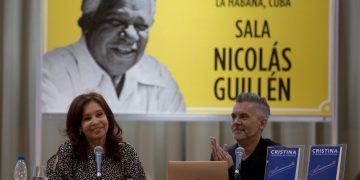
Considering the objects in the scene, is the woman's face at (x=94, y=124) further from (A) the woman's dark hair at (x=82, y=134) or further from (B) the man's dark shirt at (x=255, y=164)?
(B) the man's dark shirt at (x=255, y=164)

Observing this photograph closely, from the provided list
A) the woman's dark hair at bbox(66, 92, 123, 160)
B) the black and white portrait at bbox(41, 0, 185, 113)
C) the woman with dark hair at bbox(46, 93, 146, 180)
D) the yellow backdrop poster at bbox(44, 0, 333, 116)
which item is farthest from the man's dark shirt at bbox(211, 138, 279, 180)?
the black and white portrait at bbox(41, 0, 185, 113)

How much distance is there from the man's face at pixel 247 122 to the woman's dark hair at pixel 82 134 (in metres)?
0.83

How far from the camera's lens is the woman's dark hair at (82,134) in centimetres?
448

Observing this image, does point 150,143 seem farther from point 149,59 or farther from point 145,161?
point 149,59

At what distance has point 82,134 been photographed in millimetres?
4543

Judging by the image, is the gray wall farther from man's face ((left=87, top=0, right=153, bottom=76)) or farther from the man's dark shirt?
the man's dark shirt

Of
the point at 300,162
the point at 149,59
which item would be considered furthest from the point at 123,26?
the point at 300,162

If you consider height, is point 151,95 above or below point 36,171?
above

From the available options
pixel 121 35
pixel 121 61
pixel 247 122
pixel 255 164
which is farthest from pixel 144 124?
pixel 255 164

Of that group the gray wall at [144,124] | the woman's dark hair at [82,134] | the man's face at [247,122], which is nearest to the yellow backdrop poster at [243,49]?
the gray wall at [144,124]

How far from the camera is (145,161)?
5777 mm

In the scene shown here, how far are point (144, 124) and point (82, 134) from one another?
1.28 m

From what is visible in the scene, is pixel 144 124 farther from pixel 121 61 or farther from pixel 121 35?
pixel 121 35

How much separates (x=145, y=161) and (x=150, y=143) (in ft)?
0.51
